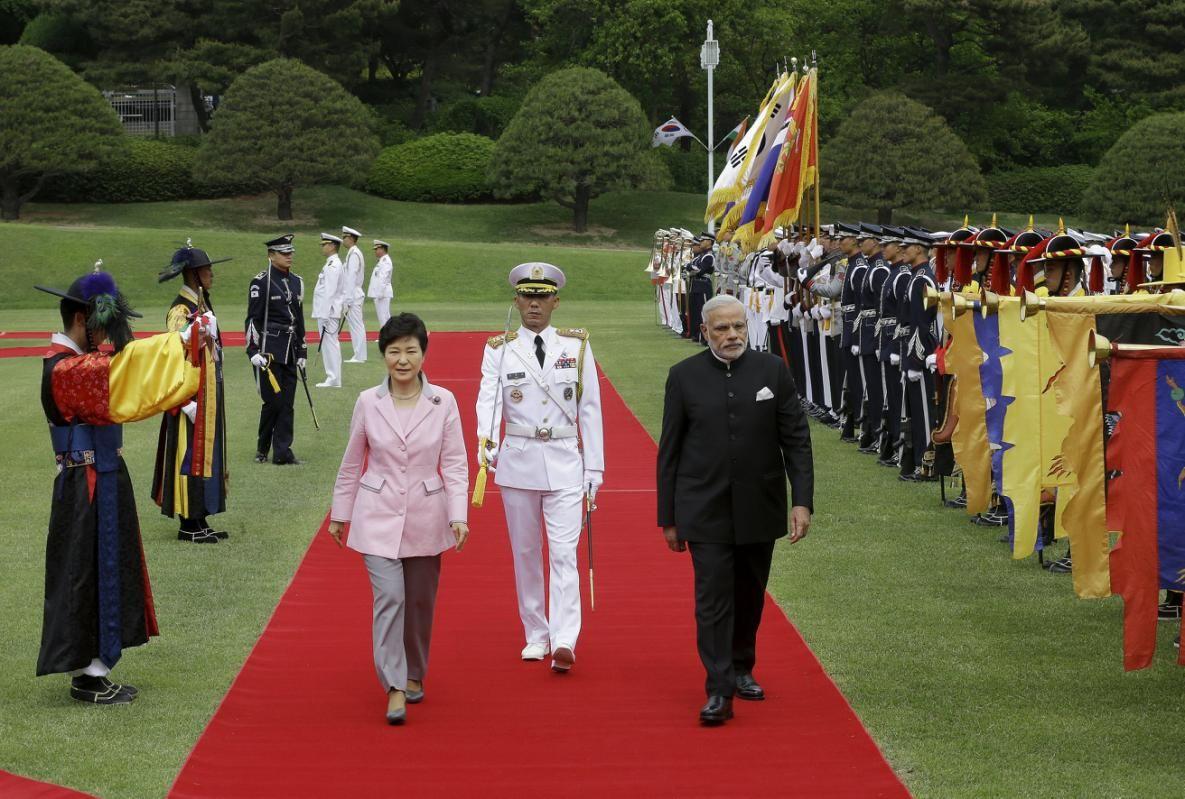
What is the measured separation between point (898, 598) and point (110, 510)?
453cm

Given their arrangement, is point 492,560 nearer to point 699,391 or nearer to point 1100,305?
point 699,391

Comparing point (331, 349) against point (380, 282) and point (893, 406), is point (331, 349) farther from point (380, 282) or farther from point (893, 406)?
point (893, 406)

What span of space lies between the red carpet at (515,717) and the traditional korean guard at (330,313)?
11603 mm

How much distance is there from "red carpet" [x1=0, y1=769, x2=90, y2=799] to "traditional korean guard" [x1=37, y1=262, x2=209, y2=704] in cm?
103

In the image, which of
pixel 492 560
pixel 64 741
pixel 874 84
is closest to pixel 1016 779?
pixel 64 741

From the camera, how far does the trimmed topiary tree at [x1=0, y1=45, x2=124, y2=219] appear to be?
57.9m

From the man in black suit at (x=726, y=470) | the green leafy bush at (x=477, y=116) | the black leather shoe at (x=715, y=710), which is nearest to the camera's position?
the black leather shoe at (x=715, y=710)

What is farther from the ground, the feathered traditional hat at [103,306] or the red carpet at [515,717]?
the feathered traditional hat at [103,306]

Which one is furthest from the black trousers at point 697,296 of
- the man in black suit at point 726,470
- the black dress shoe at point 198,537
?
the man in black suit at point 726,470

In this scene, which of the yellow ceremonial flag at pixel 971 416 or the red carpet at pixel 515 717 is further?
the yellow ceremonial flag at pixel 971 416

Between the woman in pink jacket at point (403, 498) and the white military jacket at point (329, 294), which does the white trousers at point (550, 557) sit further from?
the white military jacket at point (329, 294)

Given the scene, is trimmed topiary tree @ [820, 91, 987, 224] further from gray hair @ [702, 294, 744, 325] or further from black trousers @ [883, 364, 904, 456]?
gray hair @ [702, 294, 744, 325]

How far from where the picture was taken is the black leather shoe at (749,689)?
7.52 metres

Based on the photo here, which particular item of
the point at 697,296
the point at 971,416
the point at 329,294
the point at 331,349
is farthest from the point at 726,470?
the point at 697,296
